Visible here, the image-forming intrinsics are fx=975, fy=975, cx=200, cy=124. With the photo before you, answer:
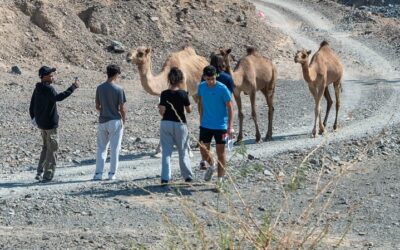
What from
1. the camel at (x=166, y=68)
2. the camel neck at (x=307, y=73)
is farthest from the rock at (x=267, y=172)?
the camel neck at (x=307, y=73)

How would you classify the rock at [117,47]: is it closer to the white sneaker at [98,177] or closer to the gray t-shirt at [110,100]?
the white sneaker at [98,177]

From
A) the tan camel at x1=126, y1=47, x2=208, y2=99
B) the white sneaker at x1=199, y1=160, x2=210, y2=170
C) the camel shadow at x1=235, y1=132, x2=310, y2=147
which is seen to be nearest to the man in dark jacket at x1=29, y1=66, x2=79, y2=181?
the white sneaker at x1=199, y1=160, x2=210, y2=170

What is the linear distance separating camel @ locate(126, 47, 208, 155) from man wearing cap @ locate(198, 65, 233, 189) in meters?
3.12

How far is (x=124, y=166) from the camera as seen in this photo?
16.7m

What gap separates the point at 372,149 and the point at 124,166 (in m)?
4.95

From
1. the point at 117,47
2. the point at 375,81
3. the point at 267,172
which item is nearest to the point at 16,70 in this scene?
the point at 117,47

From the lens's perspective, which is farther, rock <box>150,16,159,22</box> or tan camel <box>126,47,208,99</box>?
rock <box>150,16,159,22</box>

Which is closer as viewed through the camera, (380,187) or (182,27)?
(380,187)

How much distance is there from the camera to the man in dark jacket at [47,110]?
14.7 meters

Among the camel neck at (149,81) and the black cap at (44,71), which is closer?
the black cap at (44,71)

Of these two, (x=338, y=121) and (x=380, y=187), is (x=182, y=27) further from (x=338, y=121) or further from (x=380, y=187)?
(x=380, y=187)

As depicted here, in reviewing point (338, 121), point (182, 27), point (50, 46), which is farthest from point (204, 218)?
point (182, 27)

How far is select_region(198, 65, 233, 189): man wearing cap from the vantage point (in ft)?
46.2

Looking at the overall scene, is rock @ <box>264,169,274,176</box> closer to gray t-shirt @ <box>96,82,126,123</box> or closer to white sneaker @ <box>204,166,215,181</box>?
white sneaker @ <box>204,166,215,181</box>
